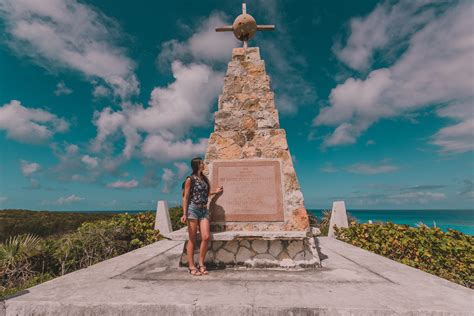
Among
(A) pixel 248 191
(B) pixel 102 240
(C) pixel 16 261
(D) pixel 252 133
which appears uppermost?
(D) pixel 252 133

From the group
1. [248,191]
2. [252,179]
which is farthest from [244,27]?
[248,191]

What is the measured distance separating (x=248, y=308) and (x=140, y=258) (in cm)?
365

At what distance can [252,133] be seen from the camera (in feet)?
17.7

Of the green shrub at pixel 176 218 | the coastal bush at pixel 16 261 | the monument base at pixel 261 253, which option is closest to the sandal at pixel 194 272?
the monument base at pixel 261 253

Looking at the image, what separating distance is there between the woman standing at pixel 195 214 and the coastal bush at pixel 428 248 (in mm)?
4884

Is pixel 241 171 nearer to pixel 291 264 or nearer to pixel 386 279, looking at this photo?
pixel 291 264

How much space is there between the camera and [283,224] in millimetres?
4840

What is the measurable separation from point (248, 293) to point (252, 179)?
2267 millimetres

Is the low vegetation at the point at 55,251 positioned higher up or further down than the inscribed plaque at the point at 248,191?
further down

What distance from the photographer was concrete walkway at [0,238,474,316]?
2.84m

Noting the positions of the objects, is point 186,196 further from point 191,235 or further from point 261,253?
point 261,253

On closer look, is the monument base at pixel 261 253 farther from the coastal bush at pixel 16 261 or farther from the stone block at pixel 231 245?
the coastal bush at pixel 16 261

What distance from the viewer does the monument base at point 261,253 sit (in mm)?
4688

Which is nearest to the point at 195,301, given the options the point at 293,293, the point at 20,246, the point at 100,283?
the point at 293,293
